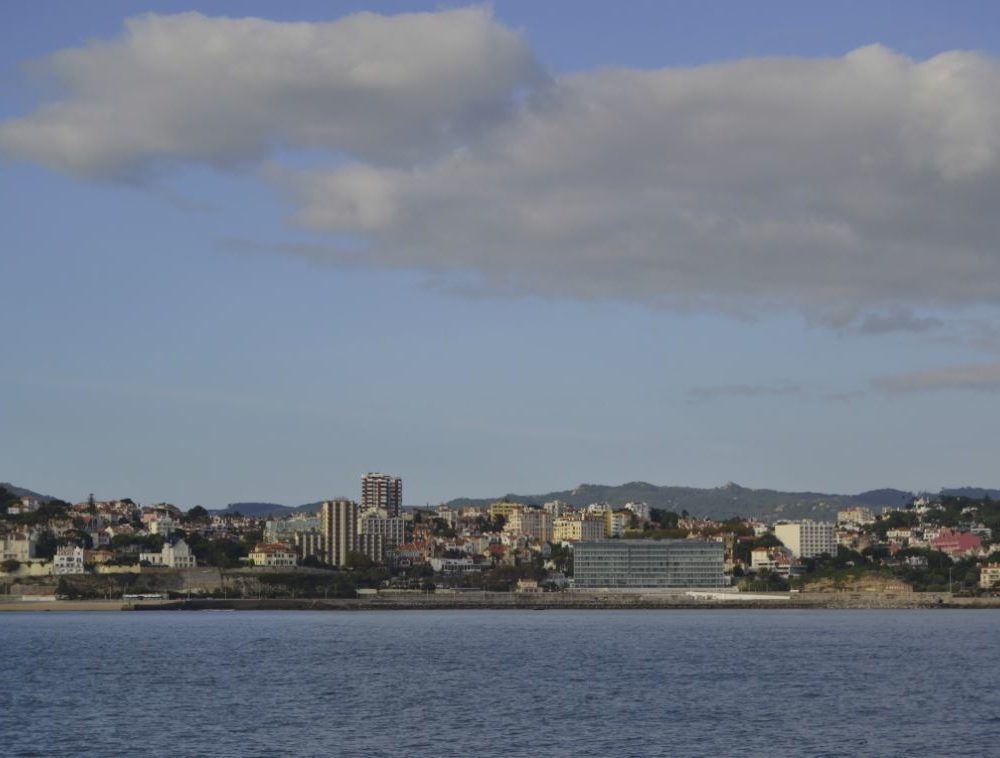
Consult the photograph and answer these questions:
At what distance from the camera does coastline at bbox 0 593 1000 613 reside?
144875 millimetres

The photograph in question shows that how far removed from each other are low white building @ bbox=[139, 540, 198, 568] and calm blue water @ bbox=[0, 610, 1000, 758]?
77.2m

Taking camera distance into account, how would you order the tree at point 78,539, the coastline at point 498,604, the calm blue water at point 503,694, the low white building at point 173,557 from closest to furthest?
1. the calm blue water at point 503,694
2. the coastline at point 498,604
3. the low white building at point 173,557
4. the tree at point 78,539

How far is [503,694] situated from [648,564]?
12501 cm

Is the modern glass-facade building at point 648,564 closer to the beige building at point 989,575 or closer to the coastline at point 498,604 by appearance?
the coastline at point 498,604

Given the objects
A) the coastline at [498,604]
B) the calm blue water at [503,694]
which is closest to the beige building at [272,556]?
the coastline at [498,604]

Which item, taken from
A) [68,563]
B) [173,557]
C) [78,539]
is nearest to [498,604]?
[173,557]

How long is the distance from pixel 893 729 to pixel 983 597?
121m

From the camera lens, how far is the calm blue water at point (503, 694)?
36.2 meters

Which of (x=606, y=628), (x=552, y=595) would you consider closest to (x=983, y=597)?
(x=552, y=595)

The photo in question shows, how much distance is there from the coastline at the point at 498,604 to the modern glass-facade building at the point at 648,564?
48.1 feet

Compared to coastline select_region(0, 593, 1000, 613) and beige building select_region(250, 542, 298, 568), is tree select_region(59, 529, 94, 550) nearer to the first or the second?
beige building select_region(250, 542, 298, 568)

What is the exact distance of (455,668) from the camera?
59062 mm

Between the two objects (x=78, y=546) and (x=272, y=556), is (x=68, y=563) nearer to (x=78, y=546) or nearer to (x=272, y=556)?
(x=78, y=546)

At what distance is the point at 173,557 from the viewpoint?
16675cm
